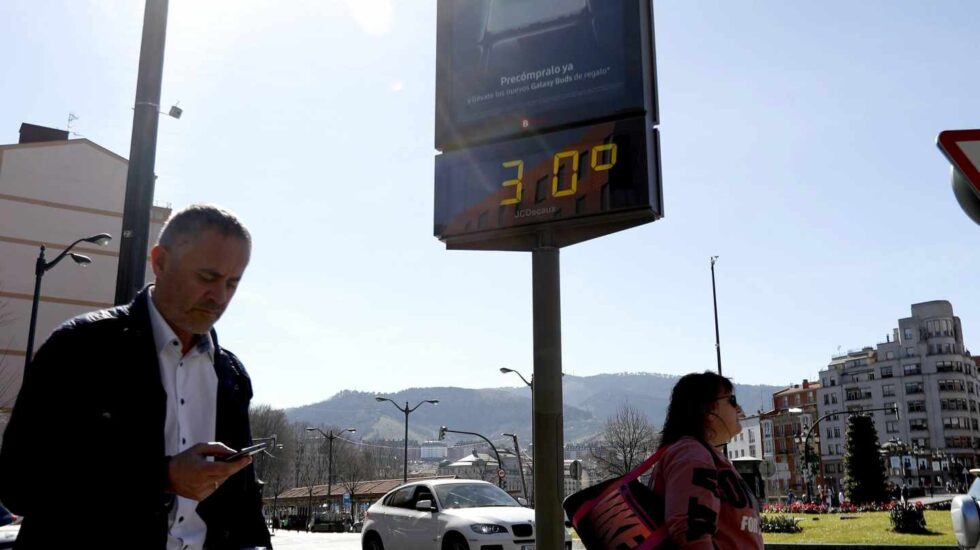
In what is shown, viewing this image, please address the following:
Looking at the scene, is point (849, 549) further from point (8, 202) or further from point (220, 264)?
point (8, 202)

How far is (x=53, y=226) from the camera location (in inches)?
1815

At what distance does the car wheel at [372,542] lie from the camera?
13867 mm

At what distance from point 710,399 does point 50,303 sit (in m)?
48.4

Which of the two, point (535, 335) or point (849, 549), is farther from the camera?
point (849, 549)

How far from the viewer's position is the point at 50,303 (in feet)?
148

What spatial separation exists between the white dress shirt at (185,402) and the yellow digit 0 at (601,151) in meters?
7.25

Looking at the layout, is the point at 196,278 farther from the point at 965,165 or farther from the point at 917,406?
the point at 917,406

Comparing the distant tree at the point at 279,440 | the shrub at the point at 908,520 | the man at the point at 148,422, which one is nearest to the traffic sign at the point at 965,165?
the man at the point at 148,422

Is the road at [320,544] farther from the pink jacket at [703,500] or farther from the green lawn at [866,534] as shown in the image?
the pink jacket at [703,500]

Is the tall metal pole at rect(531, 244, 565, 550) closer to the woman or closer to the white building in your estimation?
the woman

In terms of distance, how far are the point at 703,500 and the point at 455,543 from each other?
30.3 feet

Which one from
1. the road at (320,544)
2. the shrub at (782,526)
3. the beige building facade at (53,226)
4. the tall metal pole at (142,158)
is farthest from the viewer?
the beige building facade at (53,226)

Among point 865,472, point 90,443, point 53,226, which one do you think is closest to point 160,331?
point 90,443

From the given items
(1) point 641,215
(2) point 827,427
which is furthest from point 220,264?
(2) point 827,427
